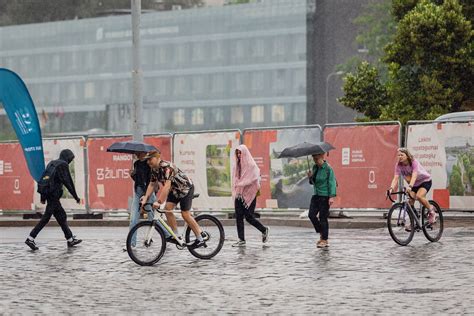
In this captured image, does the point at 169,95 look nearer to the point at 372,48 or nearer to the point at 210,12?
the point at 210,12

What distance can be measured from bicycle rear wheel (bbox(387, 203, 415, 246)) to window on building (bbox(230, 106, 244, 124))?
100 m

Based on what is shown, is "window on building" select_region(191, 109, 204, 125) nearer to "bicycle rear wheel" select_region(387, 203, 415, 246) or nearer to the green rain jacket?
the green rain jacket

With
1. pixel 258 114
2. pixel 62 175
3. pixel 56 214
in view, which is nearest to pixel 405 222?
pixel 62 175

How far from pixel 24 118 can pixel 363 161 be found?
24.7ft

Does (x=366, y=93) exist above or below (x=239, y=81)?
below

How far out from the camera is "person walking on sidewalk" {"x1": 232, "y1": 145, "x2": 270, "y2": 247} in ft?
65.1

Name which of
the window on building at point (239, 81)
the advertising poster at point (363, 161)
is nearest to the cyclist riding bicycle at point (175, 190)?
the advertising poster at point (363, 161)

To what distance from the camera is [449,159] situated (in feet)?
82.0

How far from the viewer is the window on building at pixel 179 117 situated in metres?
125

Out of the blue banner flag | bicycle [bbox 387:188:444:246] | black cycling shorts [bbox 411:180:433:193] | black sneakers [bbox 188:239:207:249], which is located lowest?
black sneakers [bbox 188:239:207:249]

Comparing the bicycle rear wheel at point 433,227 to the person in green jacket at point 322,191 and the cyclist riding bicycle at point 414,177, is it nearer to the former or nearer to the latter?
the cyclist riding bicycle at point 414,177

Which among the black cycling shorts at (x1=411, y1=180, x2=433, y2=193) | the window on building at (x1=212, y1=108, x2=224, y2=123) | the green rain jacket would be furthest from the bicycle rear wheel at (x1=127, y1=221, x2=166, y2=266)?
the window on building at (x1=212, y1=108, x2=224, y2=123)

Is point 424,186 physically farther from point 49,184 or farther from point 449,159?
point 49,184

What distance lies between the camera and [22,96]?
89.0 ft
